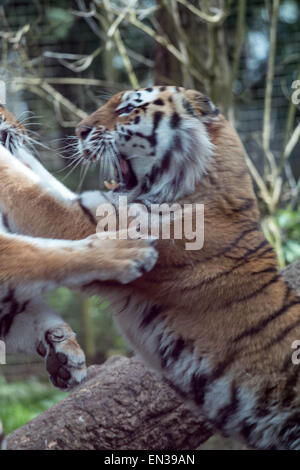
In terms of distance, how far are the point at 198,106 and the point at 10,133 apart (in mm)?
519

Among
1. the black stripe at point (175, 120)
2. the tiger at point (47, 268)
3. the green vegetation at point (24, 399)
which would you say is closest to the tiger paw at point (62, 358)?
the tiger at point (47, 268)

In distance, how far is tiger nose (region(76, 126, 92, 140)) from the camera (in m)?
1.57

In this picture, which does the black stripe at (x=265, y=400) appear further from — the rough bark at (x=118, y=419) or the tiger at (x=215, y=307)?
the rough bark at (x=118, y=419)

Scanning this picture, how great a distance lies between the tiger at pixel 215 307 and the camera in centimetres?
141

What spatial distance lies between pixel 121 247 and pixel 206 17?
1717 millimetres

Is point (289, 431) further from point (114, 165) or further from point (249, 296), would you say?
point (114, 165)

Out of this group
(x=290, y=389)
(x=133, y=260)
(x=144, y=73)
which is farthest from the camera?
(x=144, y=73)

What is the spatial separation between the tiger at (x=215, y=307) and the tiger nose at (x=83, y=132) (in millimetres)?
185

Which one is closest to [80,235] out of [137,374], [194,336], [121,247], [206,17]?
[121,247]

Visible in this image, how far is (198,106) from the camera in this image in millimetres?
1595

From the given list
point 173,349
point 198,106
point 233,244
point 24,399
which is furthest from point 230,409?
point 24,399

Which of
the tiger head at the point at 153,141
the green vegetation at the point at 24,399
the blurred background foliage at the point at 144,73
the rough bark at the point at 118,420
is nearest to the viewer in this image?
the tiger head at the point at 153,141

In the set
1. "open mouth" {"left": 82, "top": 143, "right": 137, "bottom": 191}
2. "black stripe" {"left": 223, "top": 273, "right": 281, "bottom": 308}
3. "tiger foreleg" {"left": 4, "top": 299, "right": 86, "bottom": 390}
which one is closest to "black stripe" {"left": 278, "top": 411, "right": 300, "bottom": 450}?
"black stripe" {"left": 223, "top": 273, "right": 281, "bottom": 308}

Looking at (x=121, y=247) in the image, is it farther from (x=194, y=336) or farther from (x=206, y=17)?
(x=206, y=17)
